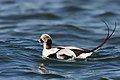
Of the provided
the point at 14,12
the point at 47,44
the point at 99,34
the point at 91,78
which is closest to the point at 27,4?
the point at 14,12

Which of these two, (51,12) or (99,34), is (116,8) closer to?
(51,12)

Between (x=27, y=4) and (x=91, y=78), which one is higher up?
(x=27, y=4)

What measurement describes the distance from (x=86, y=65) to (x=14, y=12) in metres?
8.48

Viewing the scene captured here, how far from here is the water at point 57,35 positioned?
13703 millimetres

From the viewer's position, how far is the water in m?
13.7

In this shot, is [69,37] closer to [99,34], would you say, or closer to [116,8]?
[99,34]

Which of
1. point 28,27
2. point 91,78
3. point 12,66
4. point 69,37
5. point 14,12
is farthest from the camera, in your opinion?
point 14,12

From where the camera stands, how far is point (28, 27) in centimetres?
1970

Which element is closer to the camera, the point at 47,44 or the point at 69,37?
the point at 47,44

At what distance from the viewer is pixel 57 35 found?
60.4ft

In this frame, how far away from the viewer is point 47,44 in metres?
15.0

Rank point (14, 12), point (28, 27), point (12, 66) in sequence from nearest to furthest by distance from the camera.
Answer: point (12, 66), point (28, 27), point (14, 12)

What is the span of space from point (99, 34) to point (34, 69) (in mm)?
5241

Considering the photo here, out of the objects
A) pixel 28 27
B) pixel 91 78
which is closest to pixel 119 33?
pixel 28 27
